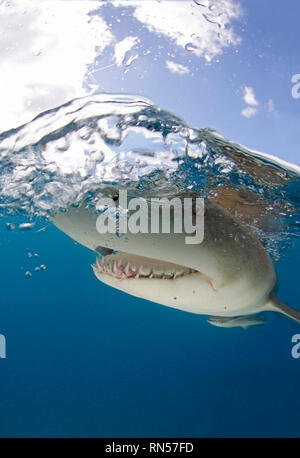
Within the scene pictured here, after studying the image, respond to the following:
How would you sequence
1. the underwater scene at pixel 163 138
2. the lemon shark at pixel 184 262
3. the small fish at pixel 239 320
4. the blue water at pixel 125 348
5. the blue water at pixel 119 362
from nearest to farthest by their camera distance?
the lemon shark at pixel 184 262 < the underwater scene at pixel 163 138 < the small fish at pixel 239 320 < the blue water at pixel 125 348 < the blue water at pixel 119 362

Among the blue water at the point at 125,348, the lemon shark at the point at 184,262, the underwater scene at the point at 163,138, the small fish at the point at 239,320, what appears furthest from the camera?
the blue water at the point at 125,348

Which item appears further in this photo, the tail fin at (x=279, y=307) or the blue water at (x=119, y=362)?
the blue water at (x=119, y=362)

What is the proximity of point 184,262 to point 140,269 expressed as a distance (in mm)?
484

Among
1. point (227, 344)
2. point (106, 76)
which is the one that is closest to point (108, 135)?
point (106, 76)

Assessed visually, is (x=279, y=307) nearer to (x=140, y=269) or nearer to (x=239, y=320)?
(x=239, y=320)

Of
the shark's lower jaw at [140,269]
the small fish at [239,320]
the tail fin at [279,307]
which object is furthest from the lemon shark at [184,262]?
the small fish at [239,320]

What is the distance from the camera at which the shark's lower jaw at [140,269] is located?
275 cm

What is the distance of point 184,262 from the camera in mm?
2500

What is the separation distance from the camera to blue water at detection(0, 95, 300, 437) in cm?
725

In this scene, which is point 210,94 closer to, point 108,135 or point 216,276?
point 108,135

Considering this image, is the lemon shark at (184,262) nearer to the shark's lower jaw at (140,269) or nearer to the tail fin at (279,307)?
the shark's lower jaw at (140,269)

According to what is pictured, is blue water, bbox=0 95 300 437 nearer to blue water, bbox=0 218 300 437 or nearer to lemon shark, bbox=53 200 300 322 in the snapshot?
blue water, bbox=0 218 300 437

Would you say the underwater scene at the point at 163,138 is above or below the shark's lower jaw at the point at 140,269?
above

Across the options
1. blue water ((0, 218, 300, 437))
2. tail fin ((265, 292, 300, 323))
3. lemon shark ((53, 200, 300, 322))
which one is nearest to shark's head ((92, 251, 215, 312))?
lemon shark ((53, 200, 300, 322))
